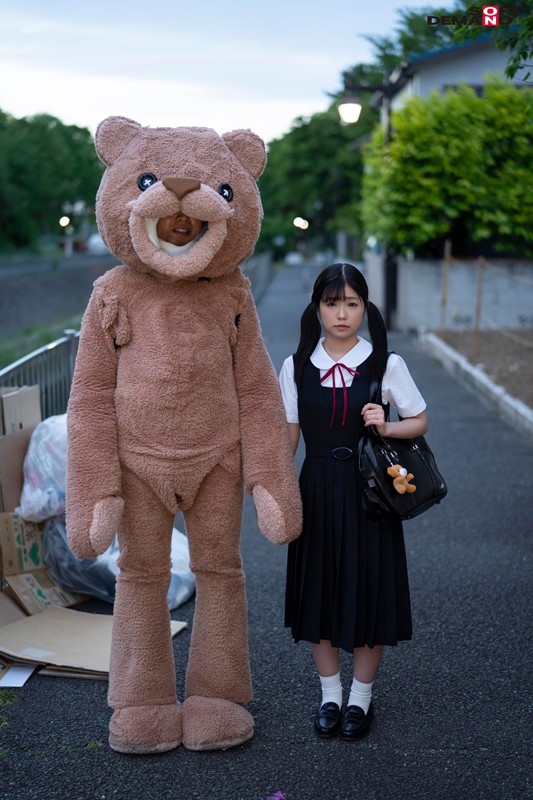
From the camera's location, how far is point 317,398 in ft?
10.6

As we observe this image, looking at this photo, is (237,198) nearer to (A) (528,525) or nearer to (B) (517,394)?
(A) (528,525)

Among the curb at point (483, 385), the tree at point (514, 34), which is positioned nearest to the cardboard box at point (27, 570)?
the tree at point (514, 34)

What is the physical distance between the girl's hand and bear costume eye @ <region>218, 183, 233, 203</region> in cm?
85

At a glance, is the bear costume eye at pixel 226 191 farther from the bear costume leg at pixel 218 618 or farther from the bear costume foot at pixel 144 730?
the bear costume foot at pixel 144 730

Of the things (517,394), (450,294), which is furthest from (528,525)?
(450,294)

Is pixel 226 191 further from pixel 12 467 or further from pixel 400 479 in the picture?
pixel 12 467

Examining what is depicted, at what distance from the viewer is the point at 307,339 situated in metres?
3.29

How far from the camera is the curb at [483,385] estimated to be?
8.97 metres

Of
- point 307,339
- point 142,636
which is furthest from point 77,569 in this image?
point 307,339

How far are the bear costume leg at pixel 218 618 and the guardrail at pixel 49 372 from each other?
1703mm

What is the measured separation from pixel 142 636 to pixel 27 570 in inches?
53.0

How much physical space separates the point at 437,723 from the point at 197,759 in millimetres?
901

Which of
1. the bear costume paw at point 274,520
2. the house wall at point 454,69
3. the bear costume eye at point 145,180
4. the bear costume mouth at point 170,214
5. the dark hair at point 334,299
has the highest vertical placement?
the house wall at point 454,69

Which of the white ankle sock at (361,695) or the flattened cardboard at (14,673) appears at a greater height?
the white ankle sock at (361,695)
